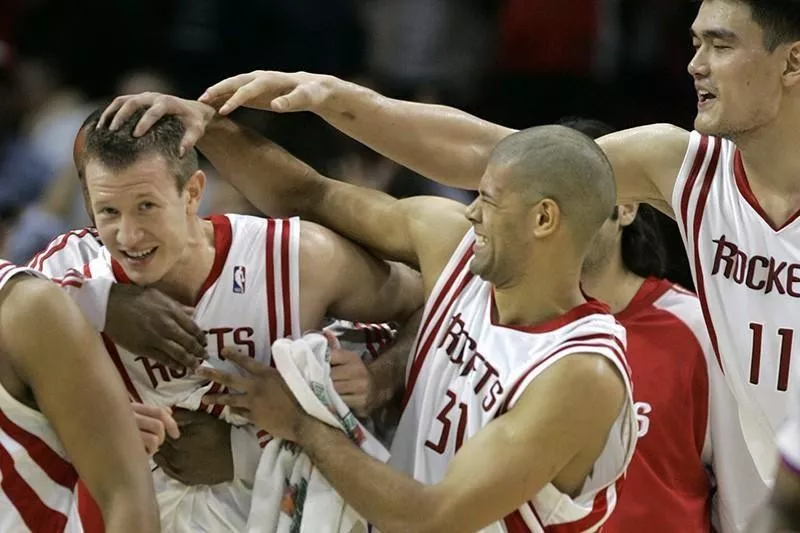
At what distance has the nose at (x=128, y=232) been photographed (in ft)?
10.8

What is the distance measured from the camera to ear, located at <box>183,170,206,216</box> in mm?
3436

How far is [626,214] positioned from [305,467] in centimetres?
121

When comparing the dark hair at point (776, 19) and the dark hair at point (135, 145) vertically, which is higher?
the dark hair at point (776, 19)

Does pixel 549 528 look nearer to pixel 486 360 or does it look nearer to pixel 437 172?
pixel 486 360

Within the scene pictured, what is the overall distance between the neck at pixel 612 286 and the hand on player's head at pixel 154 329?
44.1 inches

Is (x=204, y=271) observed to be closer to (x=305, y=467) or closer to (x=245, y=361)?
(x=245, y=361)

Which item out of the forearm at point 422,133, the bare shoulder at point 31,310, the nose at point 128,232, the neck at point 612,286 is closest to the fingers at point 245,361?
the nose at point 128,232

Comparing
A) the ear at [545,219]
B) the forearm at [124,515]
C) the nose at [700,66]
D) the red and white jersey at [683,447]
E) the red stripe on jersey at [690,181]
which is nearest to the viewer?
the forearm at [124,515]

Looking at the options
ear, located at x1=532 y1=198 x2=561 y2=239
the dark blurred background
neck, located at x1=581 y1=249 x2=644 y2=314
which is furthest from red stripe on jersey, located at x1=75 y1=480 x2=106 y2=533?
the dark blurred background

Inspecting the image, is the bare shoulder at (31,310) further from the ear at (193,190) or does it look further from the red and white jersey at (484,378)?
the red and white jersey at (484,378)

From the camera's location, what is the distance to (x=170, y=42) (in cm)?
794

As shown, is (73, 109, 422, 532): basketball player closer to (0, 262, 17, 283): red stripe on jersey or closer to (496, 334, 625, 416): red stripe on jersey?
(0, 262, 17, 283): red stripe on jersey

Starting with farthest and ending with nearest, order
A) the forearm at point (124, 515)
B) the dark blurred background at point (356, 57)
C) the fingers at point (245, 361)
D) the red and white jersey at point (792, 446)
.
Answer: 1. the dark blurred background at point (356, 57)
2. the fingers at point (245, 361)
3. the forearm at point (124, 515)
4. the red and white jersey at point (792, 446)

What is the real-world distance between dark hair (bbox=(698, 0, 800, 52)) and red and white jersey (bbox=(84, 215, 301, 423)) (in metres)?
1.15
